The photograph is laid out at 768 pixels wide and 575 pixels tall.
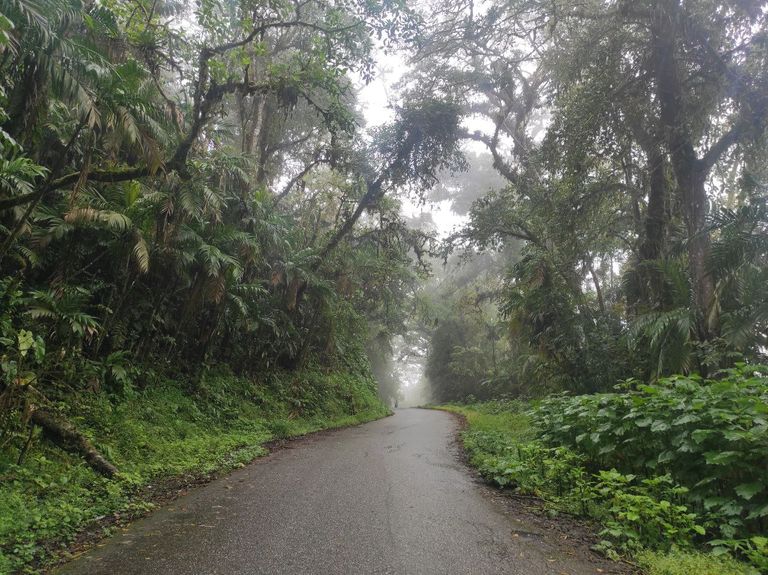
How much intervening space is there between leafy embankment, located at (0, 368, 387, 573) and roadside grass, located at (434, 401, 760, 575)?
13.6ft

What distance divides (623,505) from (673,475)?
0.65 m

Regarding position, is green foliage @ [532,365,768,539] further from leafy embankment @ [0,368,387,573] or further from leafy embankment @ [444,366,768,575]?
leafy embankment @ [0,368,387,573]

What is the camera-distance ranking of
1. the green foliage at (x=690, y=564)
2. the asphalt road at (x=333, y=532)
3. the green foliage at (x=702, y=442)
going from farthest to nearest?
the green foliage at (x=702, y=442) < the asphalt road at (x=333, y=532) < the green foliage at (x=690, y=564)

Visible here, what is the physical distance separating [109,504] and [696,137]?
11885mm

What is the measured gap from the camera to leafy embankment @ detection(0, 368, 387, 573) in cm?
370

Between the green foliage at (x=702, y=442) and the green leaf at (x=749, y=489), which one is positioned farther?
the green foliage at (x=702, y=442)

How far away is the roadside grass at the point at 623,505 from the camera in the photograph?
124 inches

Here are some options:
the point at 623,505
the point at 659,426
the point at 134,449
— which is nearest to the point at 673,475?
the point at 659,426

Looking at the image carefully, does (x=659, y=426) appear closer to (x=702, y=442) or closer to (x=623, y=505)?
(x=702, y=442)

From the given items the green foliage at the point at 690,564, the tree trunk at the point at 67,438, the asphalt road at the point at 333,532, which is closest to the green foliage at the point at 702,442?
the green foliage at the point at 690,564

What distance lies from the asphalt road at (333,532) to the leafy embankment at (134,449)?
473 mm

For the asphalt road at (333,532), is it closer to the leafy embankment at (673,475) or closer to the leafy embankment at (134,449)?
the leafy embankment at (134,449)

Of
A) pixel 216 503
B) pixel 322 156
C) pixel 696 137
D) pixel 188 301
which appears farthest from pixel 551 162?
pixel 216 503

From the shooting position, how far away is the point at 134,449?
621 centimetres
